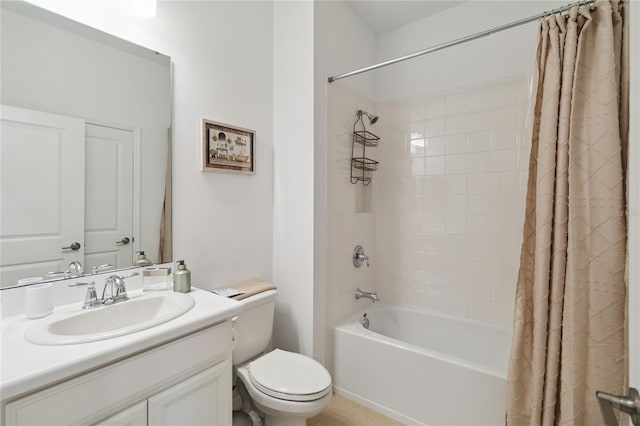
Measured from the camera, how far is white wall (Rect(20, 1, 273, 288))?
5.11 feet

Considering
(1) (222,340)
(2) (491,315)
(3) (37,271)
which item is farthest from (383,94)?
(3) (37,271)

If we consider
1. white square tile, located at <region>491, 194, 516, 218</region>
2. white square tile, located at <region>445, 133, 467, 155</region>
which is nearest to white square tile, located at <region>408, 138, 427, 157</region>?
white square tile, located at <region>445, 133, 467, 155</region>

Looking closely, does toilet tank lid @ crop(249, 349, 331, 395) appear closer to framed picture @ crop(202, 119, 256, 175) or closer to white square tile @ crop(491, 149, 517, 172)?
framed picture @ crop(202, 119, 256, 175)

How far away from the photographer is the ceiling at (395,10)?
2.21m

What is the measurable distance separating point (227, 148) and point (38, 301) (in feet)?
3.62

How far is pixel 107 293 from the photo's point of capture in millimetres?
1273

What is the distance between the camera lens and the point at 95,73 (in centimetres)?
129

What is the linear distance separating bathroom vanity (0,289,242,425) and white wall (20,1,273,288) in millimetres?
502

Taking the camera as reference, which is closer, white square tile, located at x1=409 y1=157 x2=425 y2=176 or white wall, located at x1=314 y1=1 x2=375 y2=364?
white wall, located at x1=314 y1=1 x2=375 y2=364

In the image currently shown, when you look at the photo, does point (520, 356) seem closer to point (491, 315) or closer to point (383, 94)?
point (491, 315)

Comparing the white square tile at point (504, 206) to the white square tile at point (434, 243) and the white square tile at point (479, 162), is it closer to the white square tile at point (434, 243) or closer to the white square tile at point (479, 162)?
the white square tile at point (479, 162)

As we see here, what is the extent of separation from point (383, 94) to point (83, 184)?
225 cm

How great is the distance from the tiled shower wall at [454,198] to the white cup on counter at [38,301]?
72.7 inches
